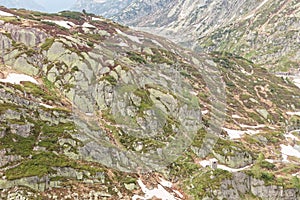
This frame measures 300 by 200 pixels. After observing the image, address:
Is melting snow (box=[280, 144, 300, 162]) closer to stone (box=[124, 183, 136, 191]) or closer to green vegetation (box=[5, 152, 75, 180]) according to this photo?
stone (box=[124, 183, 136, 191])

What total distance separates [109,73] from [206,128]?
36351mm

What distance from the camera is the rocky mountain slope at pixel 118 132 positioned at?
66.9 metres

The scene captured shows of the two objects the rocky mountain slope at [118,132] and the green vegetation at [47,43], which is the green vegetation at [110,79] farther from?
the green vegetation at [47,43]

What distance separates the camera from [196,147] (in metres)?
93.6

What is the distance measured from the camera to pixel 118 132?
87.7 m

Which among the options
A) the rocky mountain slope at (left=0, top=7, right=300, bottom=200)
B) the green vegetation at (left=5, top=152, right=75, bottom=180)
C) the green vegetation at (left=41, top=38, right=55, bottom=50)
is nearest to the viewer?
the green vegetation at (left=5, top=152, right=75, bottom=180)

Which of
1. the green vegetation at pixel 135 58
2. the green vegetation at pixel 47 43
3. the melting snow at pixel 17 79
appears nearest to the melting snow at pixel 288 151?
the green vegetation at pixel 135 58

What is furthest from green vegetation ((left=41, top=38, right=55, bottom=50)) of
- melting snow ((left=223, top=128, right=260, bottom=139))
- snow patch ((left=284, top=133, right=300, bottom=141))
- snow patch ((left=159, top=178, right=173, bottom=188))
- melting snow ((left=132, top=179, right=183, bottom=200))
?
snow patch ((left=284, top=133, right=300, bottom=141))

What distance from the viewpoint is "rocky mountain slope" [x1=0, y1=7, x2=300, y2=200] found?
66875mm

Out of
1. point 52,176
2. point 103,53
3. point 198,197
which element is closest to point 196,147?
point 198,197

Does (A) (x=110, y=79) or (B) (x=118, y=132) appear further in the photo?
(A) (x=110, y=79)

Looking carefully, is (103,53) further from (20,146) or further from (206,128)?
(20,146)

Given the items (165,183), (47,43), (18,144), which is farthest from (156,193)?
(47,43)

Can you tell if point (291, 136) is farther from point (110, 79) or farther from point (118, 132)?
point (118, 132)
